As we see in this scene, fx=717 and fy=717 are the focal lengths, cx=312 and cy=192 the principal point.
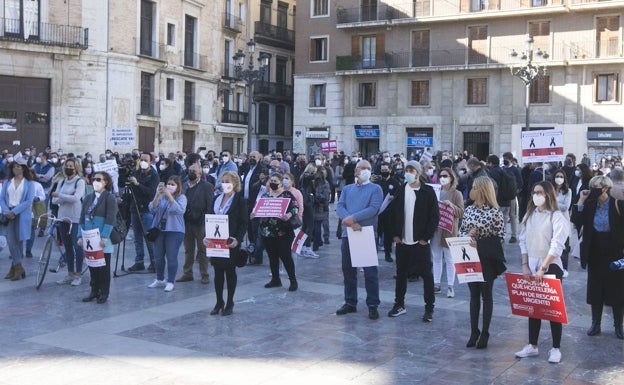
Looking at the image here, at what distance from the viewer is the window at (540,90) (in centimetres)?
3669

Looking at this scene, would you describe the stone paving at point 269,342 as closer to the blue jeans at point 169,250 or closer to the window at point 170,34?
→ the blue jeans at point 169,250

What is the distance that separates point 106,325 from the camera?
322 inches

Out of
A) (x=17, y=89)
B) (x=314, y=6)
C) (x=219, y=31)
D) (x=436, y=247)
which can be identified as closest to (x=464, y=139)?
(x=314, y=6)

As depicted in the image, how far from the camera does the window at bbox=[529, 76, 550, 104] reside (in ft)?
→ 120

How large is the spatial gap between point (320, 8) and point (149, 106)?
12758 mm

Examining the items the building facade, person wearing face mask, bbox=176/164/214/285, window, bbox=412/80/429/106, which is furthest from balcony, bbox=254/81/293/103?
person wearing face mask, bbox=176/164/214/285

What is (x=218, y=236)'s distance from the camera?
28.5ft

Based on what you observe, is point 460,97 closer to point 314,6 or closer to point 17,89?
point 314,6

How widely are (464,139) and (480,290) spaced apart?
32305 millimetres

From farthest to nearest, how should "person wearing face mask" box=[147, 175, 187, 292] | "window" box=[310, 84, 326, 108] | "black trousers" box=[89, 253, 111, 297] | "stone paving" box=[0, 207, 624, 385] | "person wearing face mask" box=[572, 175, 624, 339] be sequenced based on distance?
1. "window" box=[310, 84, 326, 108]
2. "person wearing face mask" box=[147, 175, 187, 292]
3. "black trousers" box=[89, 253, 111, 297]
4. "person wearing face mask" box=[572, 175, 624, 339]
5. "stone paving" box=[0, 207, 624, 385]

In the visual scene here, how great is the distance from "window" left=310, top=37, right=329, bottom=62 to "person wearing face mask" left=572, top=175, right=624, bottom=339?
35780mm

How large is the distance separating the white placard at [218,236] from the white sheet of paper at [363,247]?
1482 millimetres

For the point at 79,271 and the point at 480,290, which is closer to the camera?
the point at 480,290

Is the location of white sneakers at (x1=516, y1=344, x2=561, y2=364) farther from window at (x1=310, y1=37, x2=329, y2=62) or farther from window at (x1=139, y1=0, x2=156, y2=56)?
window at (x1=310, y1=37, x2=329, y2=62)
